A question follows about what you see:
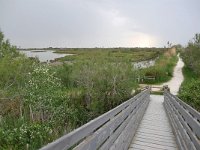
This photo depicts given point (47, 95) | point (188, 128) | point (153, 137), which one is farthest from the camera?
point (47, 95)

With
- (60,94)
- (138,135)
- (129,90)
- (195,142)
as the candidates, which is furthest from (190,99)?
(195,142)

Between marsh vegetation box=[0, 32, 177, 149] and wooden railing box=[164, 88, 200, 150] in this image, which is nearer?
wooden railing box=[164, 88, 200, 150]

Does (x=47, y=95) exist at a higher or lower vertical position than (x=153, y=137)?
higher

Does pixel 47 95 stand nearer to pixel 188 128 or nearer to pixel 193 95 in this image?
pixel 193 95

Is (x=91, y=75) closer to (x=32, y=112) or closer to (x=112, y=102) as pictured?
(x=112, y=102)

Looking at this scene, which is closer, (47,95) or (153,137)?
(153,137)

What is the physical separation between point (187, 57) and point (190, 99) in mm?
32525

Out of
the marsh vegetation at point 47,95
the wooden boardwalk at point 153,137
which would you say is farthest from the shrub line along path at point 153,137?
the marsh vegetation at point 47,95

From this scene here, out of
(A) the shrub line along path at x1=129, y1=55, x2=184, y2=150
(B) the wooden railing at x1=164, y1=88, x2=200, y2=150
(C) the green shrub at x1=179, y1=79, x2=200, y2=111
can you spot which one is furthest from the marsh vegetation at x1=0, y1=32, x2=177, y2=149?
(B) the wooden railing at x1=164, y1=88, x2=200, y2=150

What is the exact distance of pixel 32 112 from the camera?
19750 mm

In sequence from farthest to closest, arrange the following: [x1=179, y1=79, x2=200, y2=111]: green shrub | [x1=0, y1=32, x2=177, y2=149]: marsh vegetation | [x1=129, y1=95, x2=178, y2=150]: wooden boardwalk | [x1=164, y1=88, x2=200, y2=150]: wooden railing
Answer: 1. [x1=179, y1=79, x2=200, y2=111]: green shrub
2. [x1=0, y1=32, x2=177, y2=149]: marsh vegetation
3. [x1=129, y1=95, x2=178, y2=150]: wooden boardwalk
4. [x1=164, y1=88, x2=200, y2=150]: wooden railing

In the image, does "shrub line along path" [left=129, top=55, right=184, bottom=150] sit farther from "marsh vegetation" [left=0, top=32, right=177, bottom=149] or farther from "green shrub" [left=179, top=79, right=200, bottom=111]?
"green shrub" [left=179, top=79, right=200, bottom=111]

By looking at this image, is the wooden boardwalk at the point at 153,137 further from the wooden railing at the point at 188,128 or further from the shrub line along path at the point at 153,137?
the wooden railing at the point at 188,128

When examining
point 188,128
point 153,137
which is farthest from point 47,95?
point 188,128
